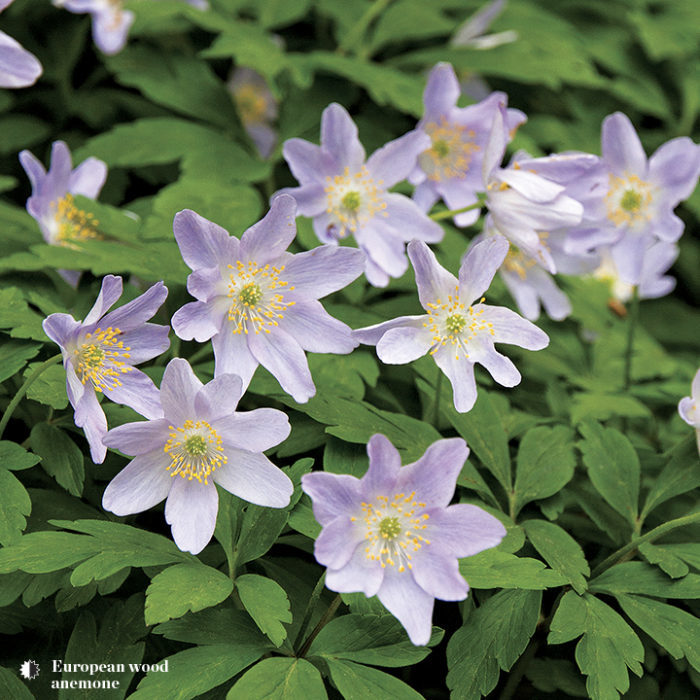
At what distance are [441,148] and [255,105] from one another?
86cm

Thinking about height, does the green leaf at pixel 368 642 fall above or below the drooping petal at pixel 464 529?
below

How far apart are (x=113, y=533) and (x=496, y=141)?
1.18m

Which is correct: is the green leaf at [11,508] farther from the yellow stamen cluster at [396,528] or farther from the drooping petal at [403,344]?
the drooping petal at [403,344]

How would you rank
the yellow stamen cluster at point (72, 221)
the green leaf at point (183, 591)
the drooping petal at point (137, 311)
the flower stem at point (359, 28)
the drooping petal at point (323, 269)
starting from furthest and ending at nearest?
the flower stem at point (359, 28)
the yellow stamen cluster at point (72, 221)
the drooping petal at point (323, 269)
the drooping petal at point (137, 311)
the green leaf at point (183, 591)

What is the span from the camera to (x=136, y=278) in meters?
2.13

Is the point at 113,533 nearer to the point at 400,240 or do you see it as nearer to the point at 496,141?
the point at 400,240

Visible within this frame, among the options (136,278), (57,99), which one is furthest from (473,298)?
(57,99)

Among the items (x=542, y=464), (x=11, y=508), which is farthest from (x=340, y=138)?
(x=11, y=508)

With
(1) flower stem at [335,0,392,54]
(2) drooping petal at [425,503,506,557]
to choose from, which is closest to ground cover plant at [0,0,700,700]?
(2) drooping petal at [425,503,506,557]

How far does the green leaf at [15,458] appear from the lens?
1.55 m

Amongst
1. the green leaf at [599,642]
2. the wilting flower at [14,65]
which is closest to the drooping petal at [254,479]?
the green leaf at [599,642]

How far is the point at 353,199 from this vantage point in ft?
6.72

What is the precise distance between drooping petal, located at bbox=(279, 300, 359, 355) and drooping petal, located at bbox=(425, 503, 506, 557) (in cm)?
41

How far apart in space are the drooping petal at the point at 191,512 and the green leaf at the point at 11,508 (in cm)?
26
